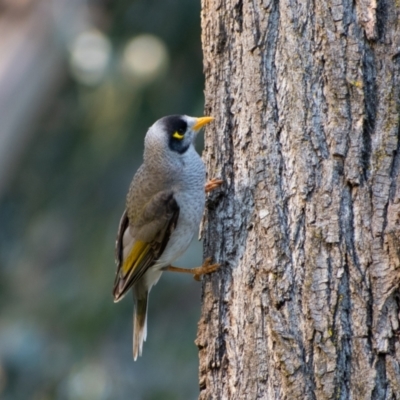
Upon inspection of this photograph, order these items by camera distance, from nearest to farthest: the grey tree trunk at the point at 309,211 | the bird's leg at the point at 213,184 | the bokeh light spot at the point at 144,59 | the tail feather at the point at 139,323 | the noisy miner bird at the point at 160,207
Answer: the grey tree trunk at the point at 309,211 → the bird's leg at the point at 213,184 → the noisy miner bird at the point at 160,207 → the tail feather at the point at 139,323 → the bokeh light spot at the point at 144,59

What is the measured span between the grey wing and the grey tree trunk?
861 millimetres

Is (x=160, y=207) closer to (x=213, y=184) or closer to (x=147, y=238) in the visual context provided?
(x=147, y=238)

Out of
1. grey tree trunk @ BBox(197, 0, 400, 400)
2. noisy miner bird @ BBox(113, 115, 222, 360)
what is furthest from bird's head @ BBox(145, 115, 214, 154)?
grey tree trunk @ BBox(197, 0, 400, 400)

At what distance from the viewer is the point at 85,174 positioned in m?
9.61

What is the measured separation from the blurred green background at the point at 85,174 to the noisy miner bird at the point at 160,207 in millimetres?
3188

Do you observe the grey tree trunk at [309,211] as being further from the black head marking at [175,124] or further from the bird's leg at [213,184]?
the black head marking at [175,124]

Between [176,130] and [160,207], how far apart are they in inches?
17.1

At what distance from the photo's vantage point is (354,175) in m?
3.26

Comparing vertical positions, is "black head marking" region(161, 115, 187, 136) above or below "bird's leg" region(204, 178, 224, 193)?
above

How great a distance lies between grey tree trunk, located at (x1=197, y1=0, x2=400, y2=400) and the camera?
3146 millimetres

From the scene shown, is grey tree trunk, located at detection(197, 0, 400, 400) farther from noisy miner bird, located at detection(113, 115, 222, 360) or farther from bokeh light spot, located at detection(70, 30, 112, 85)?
bokeh light spot, located at detection(70, 30, 112, 85)

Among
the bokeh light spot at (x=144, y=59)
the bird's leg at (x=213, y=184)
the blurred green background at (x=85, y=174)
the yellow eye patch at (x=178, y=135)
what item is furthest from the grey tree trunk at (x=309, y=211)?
the bokeh light spot at (x=144, y=59)

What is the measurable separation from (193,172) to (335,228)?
1.28 m

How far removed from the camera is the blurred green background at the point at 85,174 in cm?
870
